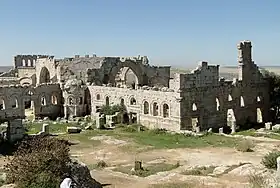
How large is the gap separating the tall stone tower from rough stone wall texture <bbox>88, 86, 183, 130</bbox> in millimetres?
7895

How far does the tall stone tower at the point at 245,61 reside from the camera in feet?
120

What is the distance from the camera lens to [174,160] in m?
21.9

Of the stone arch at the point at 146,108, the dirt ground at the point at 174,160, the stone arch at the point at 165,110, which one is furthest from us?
the stone arch at the point at 146,108

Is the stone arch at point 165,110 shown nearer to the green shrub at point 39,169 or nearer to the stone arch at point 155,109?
the stone arch at point 155,109

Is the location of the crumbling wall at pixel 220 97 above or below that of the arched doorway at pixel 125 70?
below

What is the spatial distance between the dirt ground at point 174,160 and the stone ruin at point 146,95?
229 inches

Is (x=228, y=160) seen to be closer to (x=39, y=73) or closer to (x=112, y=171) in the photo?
(x=112, y=171)

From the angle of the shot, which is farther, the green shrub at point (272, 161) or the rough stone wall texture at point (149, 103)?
the rough stone wall texture at point (149, 103)

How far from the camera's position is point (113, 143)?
2709cm

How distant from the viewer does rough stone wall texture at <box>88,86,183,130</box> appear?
32.1m

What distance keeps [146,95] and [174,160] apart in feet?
42.0

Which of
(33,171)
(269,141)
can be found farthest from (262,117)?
(33,171)

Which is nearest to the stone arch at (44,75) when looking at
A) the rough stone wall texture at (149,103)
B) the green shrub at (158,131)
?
the rough stone wall texture at (149,103)

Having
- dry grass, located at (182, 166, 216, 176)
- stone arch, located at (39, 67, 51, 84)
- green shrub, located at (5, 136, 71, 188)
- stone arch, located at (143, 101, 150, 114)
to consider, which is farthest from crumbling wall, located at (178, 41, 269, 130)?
stone arch, located at (39, 67, 51, 84)
